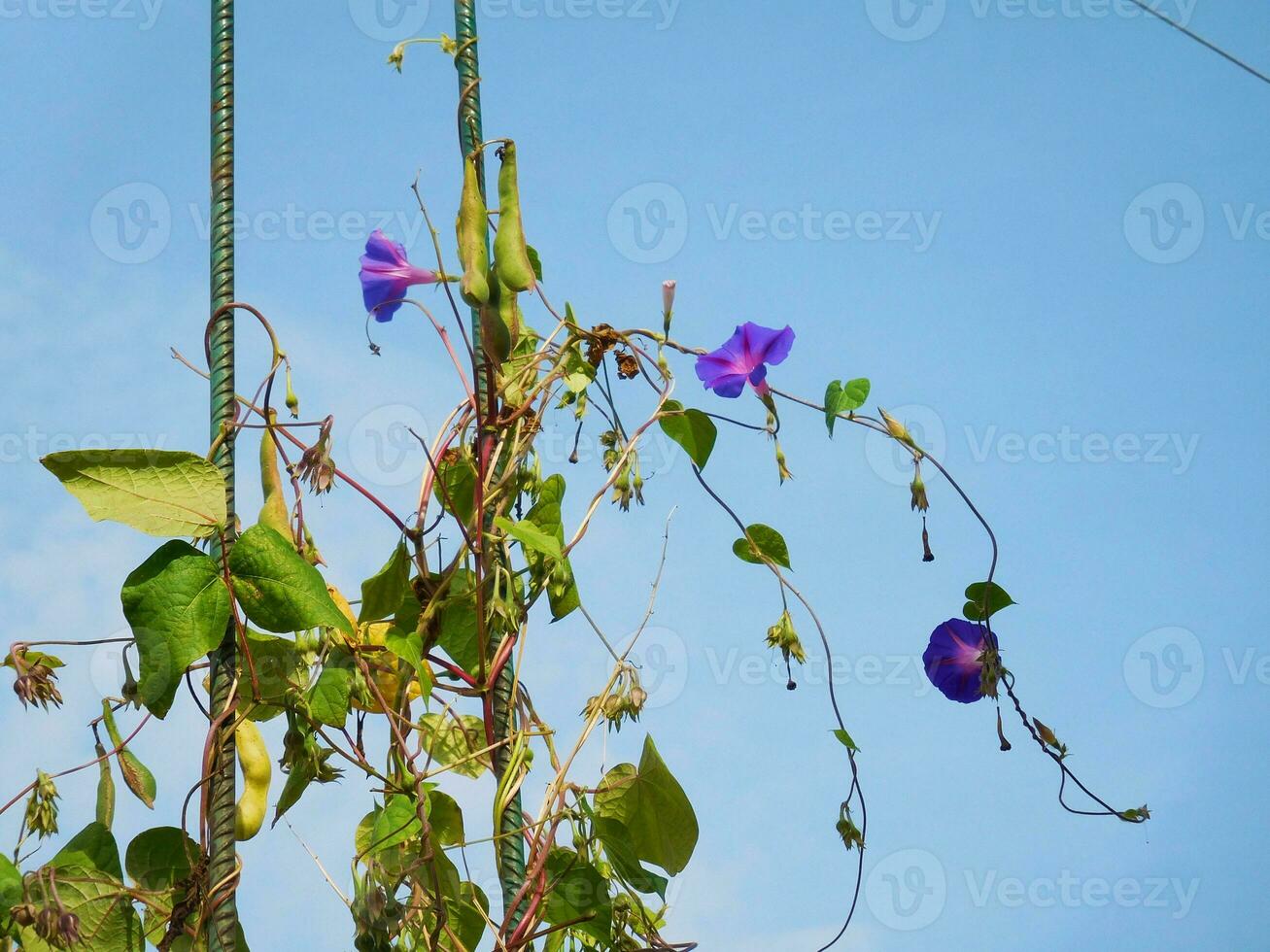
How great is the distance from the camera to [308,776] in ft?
4.53

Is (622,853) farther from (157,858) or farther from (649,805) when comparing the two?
(157,858)

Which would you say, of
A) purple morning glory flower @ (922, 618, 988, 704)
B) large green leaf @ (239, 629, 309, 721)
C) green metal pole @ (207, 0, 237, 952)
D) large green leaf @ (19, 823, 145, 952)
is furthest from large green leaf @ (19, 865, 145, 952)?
purple morning glory flower @ (922, 618, 988, 704)

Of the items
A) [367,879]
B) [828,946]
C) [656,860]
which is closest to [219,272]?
[367,879]

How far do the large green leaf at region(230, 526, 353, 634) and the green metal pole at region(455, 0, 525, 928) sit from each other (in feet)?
0.74

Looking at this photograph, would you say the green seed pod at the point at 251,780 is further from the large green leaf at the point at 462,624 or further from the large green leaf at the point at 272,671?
the large green leaf at the point at 462,624

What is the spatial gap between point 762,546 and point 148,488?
73 cm

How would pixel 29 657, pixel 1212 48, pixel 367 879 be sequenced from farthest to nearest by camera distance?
pixel 1212 48 < pixel 29 657 < pixel 367 879

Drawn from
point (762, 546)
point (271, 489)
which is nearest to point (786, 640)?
point (762, 546)

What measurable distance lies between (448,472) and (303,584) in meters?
0.28

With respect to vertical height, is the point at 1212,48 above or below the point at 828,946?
above

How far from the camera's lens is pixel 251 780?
1344 mm

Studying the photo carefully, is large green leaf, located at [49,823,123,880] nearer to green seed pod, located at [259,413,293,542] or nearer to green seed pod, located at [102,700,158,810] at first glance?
green seed pod, located at [102,700,158,810]

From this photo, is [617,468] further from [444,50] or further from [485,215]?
[444,50]

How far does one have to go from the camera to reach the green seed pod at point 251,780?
4.34ft
